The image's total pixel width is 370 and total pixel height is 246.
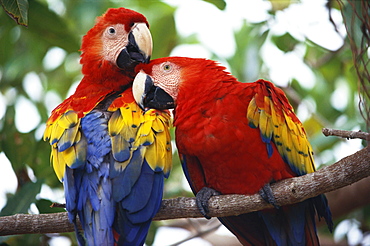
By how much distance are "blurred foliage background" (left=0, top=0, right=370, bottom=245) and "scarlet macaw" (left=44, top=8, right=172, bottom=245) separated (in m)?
0.88

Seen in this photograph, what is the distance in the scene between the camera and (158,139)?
2.72 m

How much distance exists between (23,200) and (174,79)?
143 centimetres

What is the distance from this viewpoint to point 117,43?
3.20 metres

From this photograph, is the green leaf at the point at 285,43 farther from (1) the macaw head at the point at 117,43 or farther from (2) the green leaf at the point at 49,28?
(2) the green leaf at the point at 49,28

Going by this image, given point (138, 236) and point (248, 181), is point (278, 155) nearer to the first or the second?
point (248, 181)

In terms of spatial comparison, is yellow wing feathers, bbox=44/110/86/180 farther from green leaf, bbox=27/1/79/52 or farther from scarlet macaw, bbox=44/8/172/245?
green leaf, bbox=27/1/79/52

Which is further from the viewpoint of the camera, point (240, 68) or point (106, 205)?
point (240, 68)

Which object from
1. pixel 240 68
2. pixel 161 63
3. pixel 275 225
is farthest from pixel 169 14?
pixel 275 225

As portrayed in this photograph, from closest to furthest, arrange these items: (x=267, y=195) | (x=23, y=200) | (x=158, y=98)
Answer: (x=267, y=195), (x=158, y=98), (x=23, y=200)

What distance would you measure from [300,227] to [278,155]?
49 centimetres

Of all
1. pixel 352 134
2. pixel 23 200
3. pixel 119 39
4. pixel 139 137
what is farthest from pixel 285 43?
pixel 23 200

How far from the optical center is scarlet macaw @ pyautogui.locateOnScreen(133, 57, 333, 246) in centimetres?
278

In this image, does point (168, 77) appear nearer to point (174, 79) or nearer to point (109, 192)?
point (174, 79)

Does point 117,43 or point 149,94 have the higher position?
point 117,43
